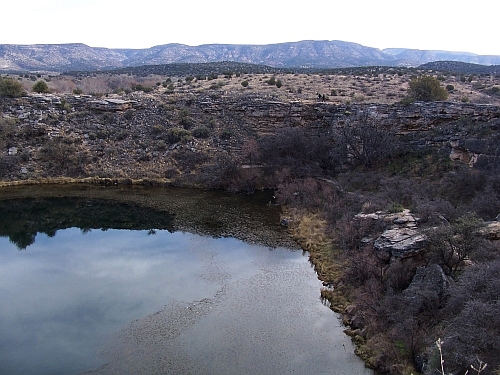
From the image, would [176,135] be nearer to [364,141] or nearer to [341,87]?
[364,141]

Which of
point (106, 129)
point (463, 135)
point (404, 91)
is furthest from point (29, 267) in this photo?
point (404, 91)

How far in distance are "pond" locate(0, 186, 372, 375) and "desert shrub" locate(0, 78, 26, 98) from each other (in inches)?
621

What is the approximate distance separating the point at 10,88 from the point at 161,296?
97.6 ft

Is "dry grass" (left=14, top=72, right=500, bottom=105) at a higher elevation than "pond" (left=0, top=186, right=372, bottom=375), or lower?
higher

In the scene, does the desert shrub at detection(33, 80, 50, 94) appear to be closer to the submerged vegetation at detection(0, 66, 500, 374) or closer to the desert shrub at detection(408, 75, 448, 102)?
the submerged vegetation at detection(0, 66, 500, 374)

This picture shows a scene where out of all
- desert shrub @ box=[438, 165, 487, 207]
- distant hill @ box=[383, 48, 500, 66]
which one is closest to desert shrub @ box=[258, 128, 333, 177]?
desert shrub @ box=[438, 165, 487, 207]

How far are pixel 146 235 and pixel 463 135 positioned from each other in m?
18.9

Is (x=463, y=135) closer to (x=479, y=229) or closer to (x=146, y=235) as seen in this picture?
(x=479, y=229)

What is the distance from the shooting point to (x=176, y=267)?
62.1 ft

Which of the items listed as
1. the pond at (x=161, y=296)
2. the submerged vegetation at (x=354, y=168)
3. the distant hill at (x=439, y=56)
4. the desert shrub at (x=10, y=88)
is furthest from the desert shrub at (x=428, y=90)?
the distant hill at (x=439, y=56)

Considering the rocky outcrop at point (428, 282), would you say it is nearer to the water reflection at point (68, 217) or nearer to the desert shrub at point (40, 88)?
the water reflection at point (68, 217)

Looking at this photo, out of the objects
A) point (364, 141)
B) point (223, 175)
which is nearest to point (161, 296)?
point (223, 175)

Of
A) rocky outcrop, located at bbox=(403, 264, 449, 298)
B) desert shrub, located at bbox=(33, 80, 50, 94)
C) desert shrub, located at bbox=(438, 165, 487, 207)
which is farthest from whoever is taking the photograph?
desert shrub, located at bbox=(33, 80, 50, 94)

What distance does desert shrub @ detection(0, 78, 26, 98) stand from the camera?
37.7 metres
